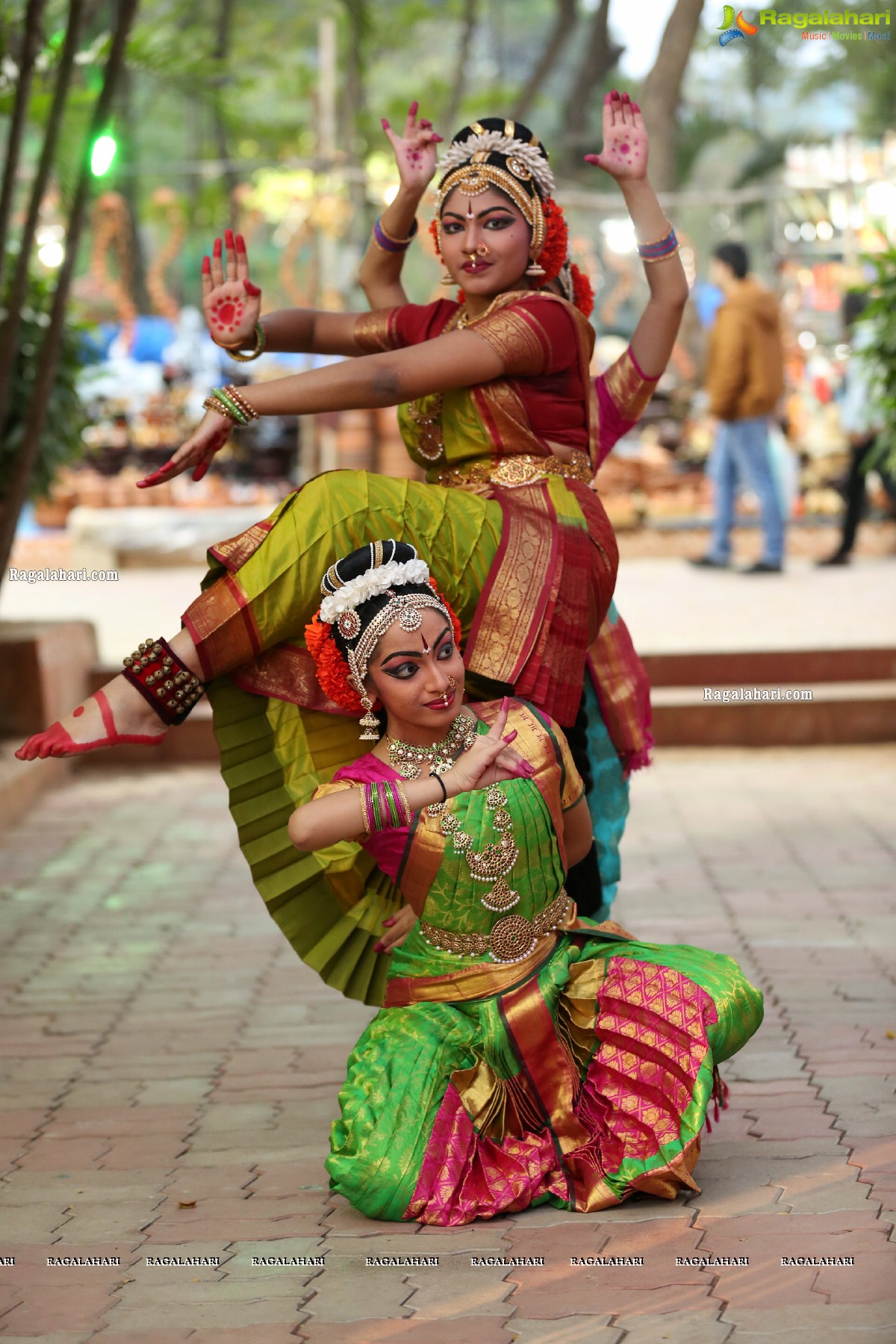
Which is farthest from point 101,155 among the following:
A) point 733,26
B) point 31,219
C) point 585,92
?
point 585,92

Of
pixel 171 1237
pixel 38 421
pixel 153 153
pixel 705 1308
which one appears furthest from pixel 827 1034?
pixel 153 153

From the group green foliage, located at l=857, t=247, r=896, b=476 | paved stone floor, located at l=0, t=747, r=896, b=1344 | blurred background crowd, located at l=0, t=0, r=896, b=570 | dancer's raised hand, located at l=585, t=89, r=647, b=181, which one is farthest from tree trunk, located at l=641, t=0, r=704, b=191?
dancer's raised hand, located at l=585, t=89, r=647, b=181

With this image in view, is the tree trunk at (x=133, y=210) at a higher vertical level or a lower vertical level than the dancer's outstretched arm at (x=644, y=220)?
higher

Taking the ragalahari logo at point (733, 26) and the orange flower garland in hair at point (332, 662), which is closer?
the orange flower garland in hair at point (332, 662)

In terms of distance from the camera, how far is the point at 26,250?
6.47m

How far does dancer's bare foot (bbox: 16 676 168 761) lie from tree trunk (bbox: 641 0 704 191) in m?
7.01

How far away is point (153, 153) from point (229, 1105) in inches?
1479

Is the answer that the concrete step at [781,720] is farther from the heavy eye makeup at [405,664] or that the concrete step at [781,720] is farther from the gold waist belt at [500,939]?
the heavy eye makeup at [405,664]

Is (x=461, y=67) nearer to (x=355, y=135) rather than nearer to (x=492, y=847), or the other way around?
(x=355, y=135)

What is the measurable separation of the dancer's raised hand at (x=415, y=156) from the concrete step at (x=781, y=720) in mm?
3840

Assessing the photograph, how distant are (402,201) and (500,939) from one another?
61.7 inches

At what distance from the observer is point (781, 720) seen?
6.92 m

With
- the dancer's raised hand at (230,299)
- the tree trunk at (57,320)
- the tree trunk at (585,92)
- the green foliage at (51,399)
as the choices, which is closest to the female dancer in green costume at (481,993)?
the dancer's raised hand at (230,299)

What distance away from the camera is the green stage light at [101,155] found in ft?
21.4
